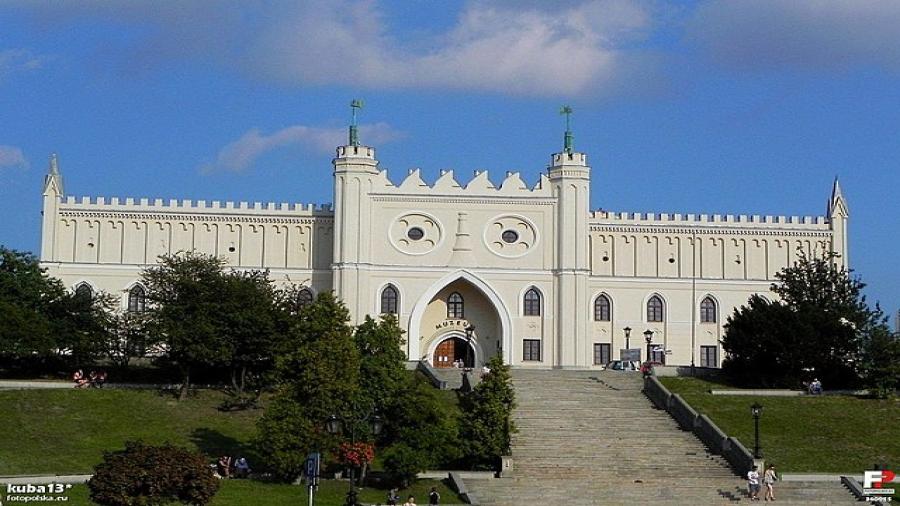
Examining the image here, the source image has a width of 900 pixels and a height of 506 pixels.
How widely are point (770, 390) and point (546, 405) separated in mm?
9862

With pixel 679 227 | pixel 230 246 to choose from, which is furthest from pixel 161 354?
pixel 679 227

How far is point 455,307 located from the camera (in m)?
65.8

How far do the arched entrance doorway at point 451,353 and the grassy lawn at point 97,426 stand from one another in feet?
48.8

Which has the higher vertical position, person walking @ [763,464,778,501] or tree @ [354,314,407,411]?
tree @ [354,314,407,411]

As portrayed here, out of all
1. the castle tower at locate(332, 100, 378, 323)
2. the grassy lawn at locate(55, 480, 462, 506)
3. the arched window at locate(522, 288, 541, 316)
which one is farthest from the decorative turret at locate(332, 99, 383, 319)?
the grassy lawn at locate(55, 480, 462, 506)

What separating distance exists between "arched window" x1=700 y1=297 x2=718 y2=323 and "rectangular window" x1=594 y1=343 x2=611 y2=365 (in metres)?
4.91

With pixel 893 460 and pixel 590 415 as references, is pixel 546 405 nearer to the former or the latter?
pixel 590 415

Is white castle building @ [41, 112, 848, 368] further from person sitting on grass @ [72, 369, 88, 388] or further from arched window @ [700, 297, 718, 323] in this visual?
person sitting on grass @ [72, 369, 88, 388]

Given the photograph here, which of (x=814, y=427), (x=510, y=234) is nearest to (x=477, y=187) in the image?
(x=510, y=234)

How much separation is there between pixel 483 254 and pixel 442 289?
2473 millimetres

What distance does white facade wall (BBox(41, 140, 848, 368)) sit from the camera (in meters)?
64.1

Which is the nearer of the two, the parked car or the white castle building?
the parked car

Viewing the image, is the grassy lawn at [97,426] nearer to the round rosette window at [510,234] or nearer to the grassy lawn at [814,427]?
the grassy lawn at [814,427]

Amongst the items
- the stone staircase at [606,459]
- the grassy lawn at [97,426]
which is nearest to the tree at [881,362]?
the stone staircase at [606,459]
